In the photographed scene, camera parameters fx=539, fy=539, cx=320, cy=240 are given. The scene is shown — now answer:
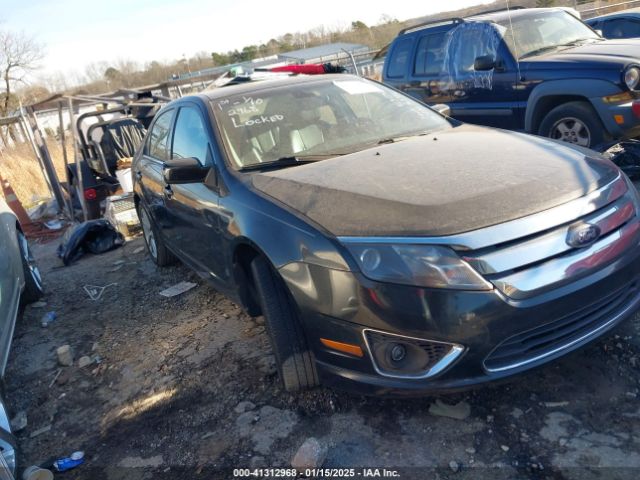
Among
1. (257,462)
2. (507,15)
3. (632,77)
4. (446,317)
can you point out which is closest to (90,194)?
(507,15)

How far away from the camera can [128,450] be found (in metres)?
2.86

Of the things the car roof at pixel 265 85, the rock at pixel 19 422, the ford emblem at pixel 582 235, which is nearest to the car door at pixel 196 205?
the car roof at pixel 265 85

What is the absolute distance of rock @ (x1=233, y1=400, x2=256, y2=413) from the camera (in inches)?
116

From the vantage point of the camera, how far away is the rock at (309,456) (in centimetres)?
239

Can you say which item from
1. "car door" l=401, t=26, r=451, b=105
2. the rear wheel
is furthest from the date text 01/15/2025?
"car door" l=401, t=26, r=451, b=105

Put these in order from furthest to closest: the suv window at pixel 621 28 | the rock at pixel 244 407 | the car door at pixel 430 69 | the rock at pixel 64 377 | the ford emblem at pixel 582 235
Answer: the suv window at pixel 621 28 < the car door at pixel 430 69 < the rock at pixel 64 377 < the rock at pixel 244 407 < the ford emblem at pixel 582 235

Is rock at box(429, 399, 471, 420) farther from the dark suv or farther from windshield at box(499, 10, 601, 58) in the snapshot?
windshield at box(499, 10, 601, 58)

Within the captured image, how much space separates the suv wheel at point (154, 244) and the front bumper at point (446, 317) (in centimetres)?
312

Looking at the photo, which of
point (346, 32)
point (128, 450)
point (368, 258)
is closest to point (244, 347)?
point (128, 450)

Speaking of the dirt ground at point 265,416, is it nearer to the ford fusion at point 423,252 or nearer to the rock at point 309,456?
the rock at point 309,456

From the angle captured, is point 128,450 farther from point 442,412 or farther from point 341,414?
point 442,412

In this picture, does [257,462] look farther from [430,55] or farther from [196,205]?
[430,55]

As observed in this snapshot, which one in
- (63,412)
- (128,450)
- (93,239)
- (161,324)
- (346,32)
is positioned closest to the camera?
(128,450)

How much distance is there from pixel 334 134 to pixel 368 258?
1.54 m
